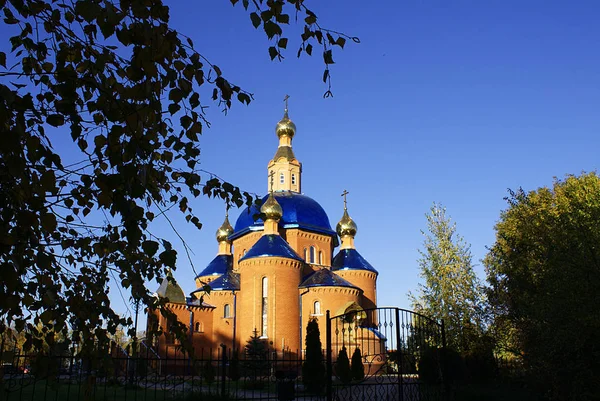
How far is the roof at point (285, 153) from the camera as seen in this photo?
35.0 metres

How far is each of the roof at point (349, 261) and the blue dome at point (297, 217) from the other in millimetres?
1253

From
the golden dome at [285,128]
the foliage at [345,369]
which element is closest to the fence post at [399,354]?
the foliage at [345,369]

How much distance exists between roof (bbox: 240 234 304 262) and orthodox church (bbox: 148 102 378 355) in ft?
0.18

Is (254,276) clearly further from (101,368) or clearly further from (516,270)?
(101,368)

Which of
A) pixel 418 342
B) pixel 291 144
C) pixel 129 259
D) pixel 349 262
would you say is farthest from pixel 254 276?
pixel 129 259

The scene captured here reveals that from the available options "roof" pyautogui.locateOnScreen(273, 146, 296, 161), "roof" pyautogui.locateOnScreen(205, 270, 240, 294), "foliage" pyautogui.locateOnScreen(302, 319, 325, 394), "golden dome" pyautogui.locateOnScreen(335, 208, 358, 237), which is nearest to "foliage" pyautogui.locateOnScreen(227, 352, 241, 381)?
"foliage" pyautogui.locateOnScreen(302, 319, 325, 394)

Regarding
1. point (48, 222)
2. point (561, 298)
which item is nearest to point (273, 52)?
point (48, 222)

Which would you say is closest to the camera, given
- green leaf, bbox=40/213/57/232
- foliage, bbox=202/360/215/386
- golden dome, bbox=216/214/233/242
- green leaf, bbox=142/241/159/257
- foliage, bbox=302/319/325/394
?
Answer: green leaf, bbox=40/213/57/232

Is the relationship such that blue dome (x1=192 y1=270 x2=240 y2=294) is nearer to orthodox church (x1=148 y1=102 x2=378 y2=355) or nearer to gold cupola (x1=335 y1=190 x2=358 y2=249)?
orthodox church (x1=148 y1=102 x2=378 y2=355)

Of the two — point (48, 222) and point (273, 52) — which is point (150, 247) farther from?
point (273, 52)

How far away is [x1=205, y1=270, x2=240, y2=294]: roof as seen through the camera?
29.6 m

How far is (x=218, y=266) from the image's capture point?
33625 millimetres

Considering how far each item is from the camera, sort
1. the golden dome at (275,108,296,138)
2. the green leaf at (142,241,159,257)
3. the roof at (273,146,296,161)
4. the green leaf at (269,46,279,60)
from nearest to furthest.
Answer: the green leaf at (142,241,159,257) → the green leaf at (269,46,279,60) → the roof at (273,146,296,161) → the golden dome at (275,108,296,138)

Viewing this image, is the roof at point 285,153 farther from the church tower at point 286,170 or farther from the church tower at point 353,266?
the church tower at point 353,266
